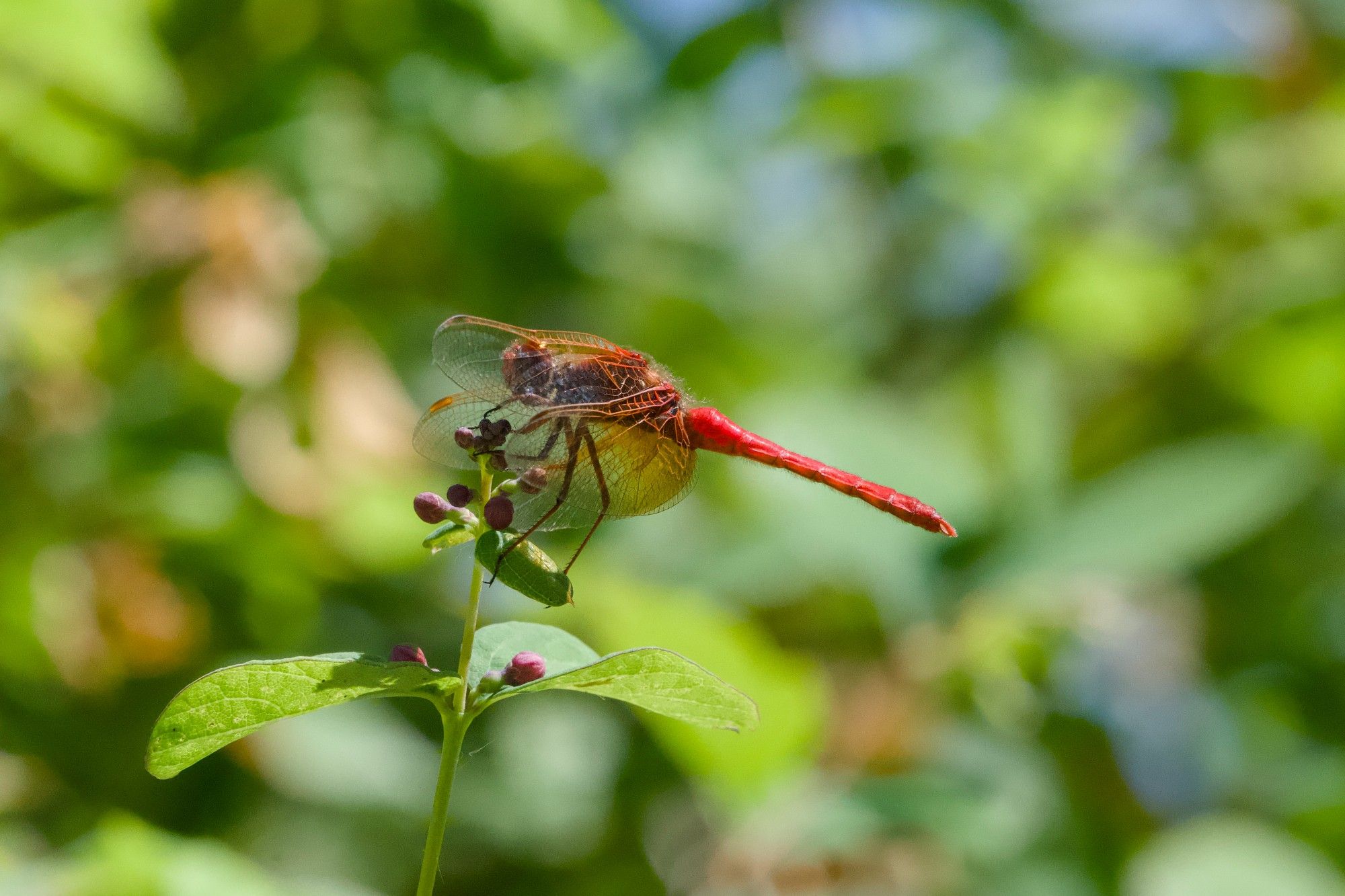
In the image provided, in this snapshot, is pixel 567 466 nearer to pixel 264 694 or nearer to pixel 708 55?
pixel 264 694

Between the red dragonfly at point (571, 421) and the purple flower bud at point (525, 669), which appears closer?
the purple flower bud at point (525, 669)

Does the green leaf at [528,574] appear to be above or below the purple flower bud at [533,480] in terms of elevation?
below

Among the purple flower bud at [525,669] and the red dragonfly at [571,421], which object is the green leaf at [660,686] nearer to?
the purple flower bud at [525,669]

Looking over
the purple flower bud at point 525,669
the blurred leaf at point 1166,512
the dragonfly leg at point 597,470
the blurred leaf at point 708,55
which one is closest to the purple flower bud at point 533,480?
the dragonfly leg at point 597,470

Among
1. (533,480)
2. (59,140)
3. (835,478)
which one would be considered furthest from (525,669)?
(59,140)

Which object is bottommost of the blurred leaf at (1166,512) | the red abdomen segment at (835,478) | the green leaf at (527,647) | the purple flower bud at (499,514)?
the green leaf at (527,647)

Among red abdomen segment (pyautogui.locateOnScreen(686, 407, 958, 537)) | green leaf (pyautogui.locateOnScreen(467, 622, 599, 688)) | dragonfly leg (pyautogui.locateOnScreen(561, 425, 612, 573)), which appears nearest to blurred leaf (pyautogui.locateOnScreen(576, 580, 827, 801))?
red abdomen segment (pyautogui.locateOnScreen(686, 407, 958, 537))

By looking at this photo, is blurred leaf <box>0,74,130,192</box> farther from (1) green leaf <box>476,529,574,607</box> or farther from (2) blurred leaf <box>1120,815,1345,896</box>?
(2) blurred leaf <box>1120,815,1345,896</box>
